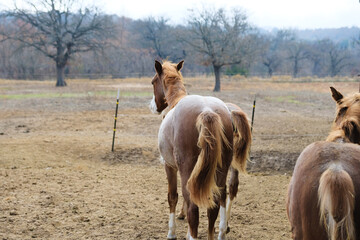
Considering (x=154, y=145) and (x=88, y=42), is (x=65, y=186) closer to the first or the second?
(x=154, y=145)

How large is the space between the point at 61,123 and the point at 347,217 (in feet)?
38.1

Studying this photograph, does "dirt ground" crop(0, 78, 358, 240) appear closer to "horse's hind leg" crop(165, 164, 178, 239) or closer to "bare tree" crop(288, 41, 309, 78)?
"horse's hind leg" crop(165, 164, 178, 239)

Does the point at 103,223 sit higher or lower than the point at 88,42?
lower

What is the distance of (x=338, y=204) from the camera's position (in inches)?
69.4

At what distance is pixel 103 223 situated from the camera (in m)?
4.34

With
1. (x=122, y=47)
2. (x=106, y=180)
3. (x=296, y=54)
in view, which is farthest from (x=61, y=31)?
(x=296, y=54)

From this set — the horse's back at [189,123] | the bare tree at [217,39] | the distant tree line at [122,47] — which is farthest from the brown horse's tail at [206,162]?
A: the bare tree at [217,39]

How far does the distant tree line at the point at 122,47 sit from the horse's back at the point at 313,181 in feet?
43.4

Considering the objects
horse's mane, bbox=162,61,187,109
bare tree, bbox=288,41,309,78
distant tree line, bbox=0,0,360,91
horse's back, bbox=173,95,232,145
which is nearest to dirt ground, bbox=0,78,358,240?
horse's back, bbox=173,95,232,145

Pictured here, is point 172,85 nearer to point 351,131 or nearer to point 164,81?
point 164,81

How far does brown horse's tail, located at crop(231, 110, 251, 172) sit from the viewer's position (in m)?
4.13

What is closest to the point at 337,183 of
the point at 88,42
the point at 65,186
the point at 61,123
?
the point at 65,186

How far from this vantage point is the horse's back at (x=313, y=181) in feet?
6.12

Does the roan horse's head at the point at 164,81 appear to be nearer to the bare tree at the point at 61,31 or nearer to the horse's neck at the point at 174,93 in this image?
the horse's neck at the point at 174,93
